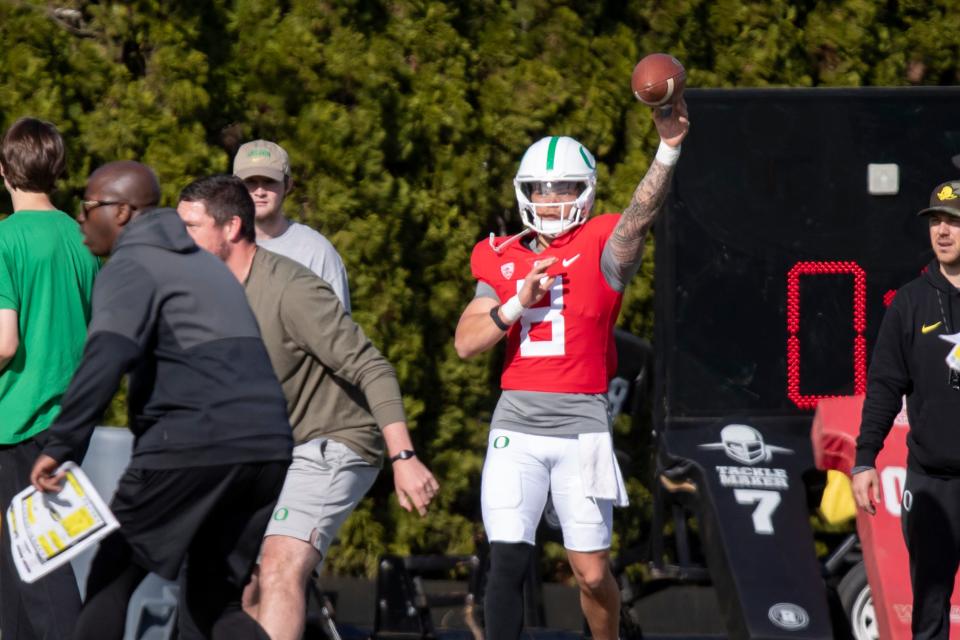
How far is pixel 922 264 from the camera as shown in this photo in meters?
6.45

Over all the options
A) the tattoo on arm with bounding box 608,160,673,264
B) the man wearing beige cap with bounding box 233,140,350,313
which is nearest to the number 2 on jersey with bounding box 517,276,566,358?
the tattoo on arm with bounding box 608,160,673,264

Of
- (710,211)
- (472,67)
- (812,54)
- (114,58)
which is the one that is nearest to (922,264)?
(710,211)

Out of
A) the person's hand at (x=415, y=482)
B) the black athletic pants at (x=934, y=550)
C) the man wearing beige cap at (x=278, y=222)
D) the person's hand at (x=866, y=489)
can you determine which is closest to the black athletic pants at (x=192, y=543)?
the person's hand at (x=415, y=482)

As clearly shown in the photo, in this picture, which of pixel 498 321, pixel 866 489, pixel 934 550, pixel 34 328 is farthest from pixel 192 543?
pixel 934 550

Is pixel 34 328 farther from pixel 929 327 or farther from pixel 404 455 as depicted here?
pixel 929 327

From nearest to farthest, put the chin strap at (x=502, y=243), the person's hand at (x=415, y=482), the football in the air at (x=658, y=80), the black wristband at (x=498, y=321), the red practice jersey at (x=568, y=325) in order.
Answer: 1. the person's hand at (x=415, y=482)
2. the football in the air at (x=658, y=80)
3. the black wristband at (x=498, y=321)
4. the red practice jersey at (x=568, y=325)
5. the chin strap at (x=502, y=243)

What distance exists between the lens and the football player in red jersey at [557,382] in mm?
5457

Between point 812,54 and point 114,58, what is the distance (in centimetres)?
306

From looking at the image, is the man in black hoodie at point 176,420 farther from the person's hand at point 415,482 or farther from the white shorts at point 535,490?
the white shorts at point 535,490

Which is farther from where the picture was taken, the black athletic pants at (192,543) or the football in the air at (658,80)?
the football in the air at (658,80)

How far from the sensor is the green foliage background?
21.7 ft

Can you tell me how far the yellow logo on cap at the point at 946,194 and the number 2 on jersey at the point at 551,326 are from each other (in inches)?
50.3

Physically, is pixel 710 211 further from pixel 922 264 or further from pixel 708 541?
pixel 708 541

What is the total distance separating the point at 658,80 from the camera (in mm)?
5078
